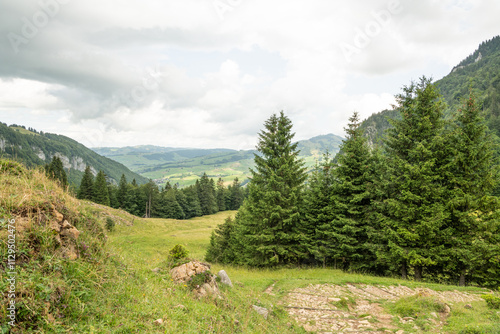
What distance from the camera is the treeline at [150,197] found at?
201 feet

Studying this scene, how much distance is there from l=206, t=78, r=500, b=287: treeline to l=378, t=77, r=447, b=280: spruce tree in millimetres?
68

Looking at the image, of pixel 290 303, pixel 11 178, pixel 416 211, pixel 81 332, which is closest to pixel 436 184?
pixel 416 211

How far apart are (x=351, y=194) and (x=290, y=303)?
1171cm

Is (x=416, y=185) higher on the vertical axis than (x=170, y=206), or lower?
higher

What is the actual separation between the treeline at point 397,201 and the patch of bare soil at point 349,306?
3804 mm

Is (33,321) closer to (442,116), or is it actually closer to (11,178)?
(11,178)

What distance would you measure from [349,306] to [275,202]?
11092mm

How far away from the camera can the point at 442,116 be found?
17406 mm

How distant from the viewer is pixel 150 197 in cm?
7388

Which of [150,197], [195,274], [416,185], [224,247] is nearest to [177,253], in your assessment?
[195,274]

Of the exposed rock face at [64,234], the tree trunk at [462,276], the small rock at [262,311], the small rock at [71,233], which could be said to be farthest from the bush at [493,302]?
the small rock at [71,233]

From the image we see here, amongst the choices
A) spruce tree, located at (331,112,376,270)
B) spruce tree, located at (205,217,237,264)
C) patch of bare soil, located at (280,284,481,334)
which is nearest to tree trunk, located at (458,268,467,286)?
patch of bare soil, located at (280,284,481,334)

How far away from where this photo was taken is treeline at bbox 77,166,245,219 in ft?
201

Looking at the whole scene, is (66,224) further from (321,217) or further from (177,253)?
(321,217)
